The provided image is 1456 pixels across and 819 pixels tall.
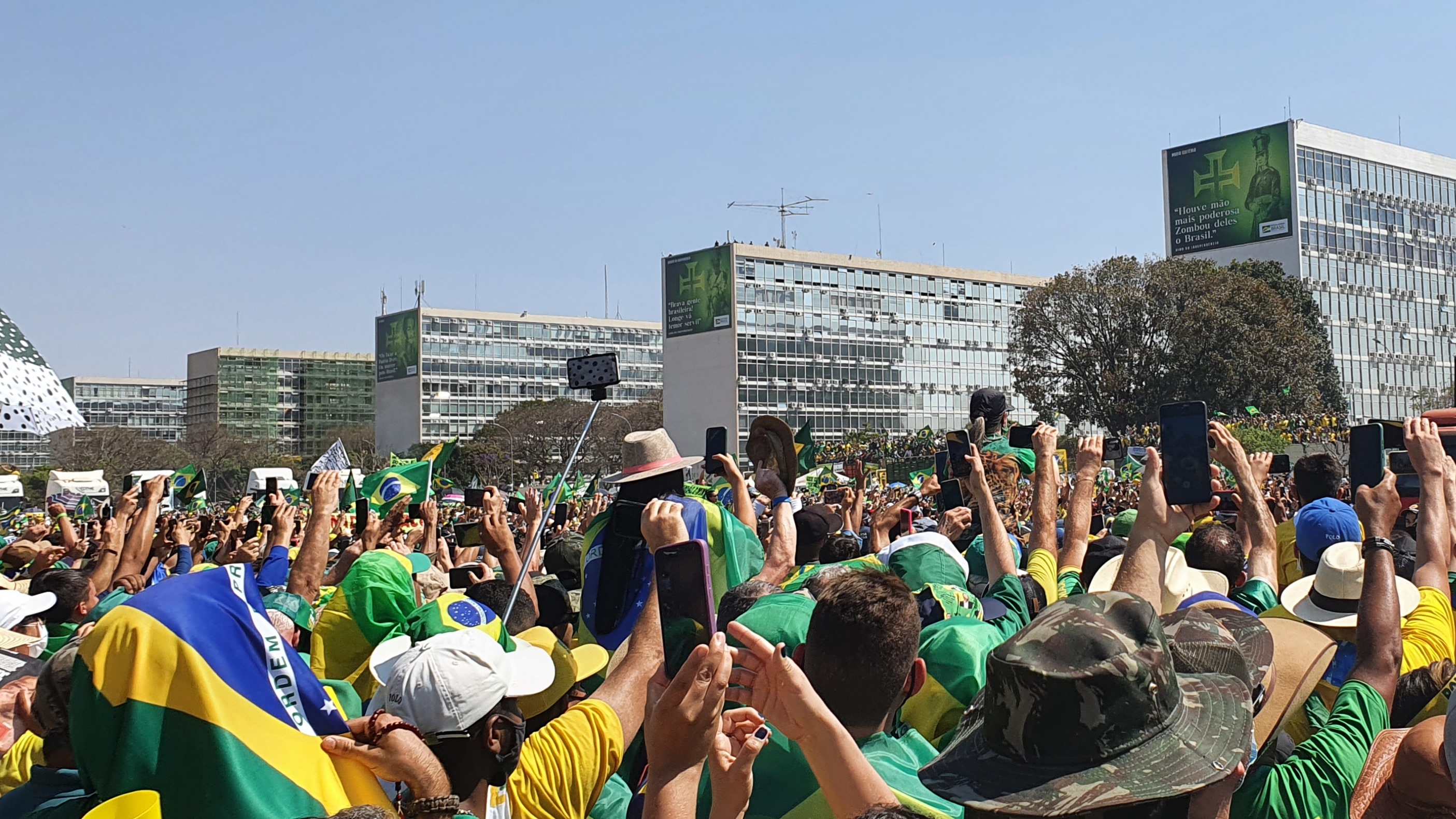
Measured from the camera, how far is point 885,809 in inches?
79.6

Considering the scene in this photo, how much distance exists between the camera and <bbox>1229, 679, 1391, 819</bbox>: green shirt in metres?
2.52

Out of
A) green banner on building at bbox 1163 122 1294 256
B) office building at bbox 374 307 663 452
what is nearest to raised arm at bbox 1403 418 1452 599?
green banner on building at bbox 1163 122 1294 256

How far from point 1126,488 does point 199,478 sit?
11091 mm

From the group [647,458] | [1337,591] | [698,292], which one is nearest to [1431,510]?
[1337,591]

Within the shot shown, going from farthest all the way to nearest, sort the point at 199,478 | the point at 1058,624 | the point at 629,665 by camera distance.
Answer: the point at 199,478
the point at 629,665
the point at 1058,624

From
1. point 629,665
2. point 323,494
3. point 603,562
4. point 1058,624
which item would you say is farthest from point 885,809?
point 323,494

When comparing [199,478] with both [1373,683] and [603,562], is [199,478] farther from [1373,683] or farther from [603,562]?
[1373,683]

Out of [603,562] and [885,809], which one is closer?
[885,809]

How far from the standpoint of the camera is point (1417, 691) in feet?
10.8

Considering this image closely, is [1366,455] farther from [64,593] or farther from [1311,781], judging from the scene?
[64,593]

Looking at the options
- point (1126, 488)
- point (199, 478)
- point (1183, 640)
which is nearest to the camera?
point (1183, 640)

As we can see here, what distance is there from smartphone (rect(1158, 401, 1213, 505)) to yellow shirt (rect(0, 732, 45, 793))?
135 inches

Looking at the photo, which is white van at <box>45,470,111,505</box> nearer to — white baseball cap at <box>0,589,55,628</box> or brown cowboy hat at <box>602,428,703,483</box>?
white baseball cap at <box>0,589,55,628</box>

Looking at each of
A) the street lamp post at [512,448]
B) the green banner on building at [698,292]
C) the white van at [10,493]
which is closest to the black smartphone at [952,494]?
the white van at [10,493]
